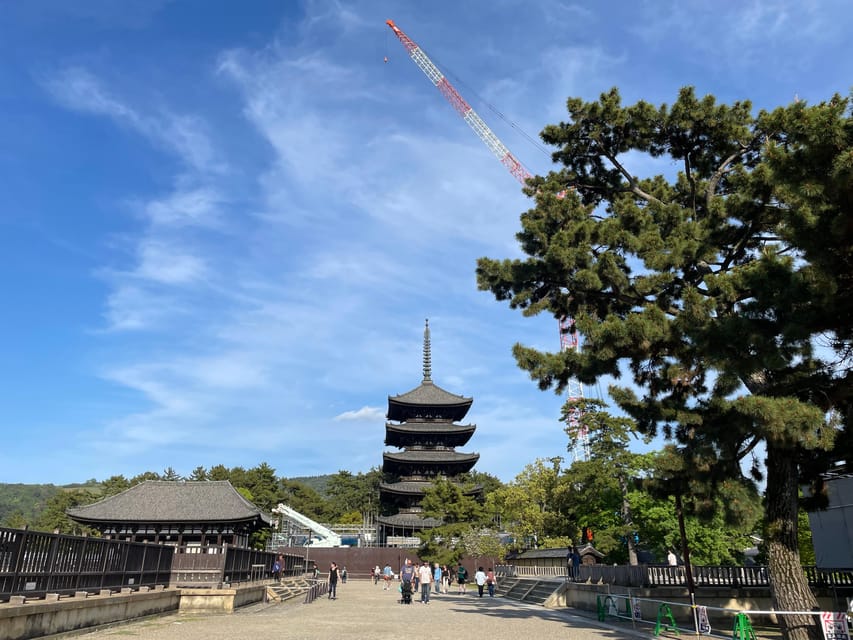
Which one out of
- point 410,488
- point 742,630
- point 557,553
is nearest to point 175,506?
point 557,553

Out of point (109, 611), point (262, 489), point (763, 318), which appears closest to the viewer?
point (763, 318)

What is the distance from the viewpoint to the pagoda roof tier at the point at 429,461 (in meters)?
54.3

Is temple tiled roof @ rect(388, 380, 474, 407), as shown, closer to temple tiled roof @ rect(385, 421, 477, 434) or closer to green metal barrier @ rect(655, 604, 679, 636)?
temple tiled roof @ rect(385, 421, 477, 434)

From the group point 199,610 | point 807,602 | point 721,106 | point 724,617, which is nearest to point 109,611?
point 199,610

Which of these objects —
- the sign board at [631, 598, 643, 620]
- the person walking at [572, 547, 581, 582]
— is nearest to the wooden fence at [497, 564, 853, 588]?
the sign board at [631, 598, 643, 620]

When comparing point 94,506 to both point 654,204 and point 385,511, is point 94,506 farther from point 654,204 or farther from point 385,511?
point 654,204

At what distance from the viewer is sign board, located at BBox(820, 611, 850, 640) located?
9242 millimetres

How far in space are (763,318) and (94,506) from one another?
36.4 m

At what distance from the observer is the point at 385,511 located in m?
58.1

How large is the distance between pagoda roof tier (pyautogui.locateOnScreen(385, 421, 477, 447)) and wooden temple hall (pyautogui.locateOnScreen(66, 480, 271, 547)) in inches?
892

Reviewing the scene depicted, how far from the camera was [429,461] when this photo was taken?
54312mm

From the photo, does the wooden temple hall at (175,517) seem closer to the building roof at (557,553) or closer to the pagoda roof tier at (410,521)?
the building roof at (557,553)

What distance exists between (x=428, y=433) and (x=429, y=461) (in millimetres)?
3103

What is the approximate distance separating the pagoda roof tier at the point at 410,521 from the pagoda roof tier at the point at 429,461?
4.71 m
